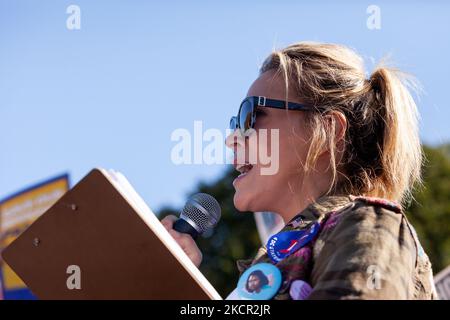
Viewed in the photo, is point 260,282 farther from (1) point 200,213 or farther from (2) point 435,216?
(2) point 435,216

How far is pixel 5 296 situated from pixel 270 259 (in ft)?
25.8

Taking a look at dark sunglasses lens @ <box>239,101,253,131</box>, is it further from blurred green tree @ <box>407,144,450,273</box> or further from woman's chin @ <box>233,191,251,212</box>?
blurred green tree @ <box>407,144,450,273</box>

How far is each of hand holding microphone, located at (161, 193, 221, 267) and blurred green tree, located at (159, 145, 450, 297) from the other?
18.8 meters

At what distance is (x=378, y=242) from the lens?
6.27 feet

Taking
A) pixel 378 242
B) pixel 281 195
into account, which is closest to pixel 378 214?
pixel 378 242

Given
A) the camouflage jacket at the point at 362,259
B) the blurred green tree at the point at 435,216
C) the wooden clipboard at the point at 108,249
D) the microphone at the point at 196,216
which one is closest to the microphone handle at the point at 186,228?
the microphone at the point at 196,216

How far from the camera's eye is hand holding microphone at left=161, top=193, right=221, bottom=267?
2.95 m

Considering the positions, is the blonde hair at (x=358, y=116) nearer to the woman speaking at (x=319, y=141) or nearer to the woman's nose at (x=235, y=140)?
the woman speaking at (x=319, y=141)

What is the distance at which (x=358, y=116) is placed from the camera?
114 inches

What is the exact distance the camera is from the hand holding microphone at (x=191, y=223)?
2.95 m

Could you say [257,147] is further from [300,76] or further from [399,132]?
[399,132]

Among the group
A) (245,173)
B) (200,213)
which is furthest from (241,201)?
(200,213)

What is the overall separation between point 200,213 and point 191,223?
69mm

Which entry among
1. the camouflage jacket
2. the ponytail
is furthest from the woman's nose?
the camouflage jacket
